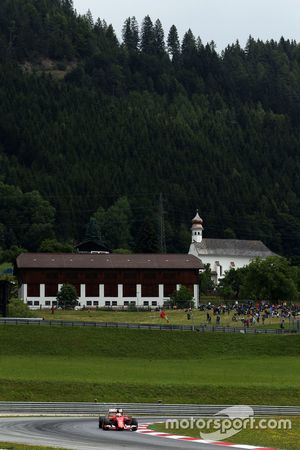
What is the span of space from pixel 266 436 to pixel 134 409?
44.3 ft

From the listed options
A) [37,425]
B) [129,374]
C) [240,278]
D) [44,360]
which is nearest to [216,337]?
[44,360]

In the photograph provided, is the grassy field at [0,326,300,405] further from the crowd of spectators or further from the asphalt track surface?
the asphalt track surface

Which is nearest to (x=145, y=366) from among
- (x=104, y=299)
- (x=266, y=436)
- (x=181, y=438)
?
(x=266, y=436)

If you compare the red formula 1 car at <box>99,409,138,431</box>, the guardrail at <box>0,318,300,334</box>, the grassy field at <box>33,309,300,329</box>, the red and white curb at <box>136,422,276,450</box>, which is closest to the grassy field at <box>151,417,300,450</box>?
the red and white curb at <box>136,422,276,450</box>

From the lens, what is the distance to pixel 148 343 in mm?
96438

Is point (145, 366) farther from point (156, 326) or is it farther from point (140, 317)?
point (140, 317)

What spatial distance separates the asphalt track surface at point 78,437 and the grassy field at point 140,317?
2347 inches

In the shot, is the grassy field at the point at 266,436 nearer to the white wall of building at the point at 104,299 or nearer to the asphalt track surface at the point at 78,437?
the asphalt track surface at the point at 78,437

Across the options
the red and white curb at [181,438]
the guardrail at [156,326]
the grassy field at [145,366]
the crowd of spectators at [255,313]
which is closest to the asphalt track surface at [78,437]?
the red and white curb at [181,438]

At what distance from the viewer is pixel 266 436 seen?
45375 mm

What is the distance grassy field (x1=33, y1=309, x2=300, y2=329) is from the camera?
113 metres

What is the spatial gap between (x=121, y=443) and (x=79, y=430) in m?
5.25

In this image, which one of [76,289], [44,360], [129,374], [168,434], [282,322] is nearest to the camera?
[168,434]

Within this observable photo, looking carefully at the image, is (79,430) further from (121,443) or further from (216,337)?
(216,337)
